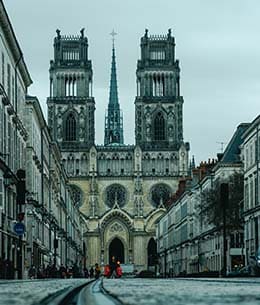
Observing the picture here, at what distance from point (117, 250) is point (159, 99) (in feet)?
99.6

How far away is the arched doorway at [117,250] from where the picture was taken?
191250 millimetres

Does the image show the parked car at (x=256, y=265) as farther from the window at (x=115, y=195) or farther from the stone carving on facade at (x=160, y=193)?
the window at (x=115, y=195)

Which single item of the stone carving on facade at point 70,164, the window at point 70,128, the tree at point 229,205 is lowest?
the tree at point 229,205

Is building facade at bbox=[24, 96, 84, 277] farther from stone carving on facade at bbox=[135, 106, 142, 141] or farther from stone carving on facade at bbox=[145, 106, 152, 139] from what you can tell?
stone carving on facade at bbox=[135, 106, 142, 141]

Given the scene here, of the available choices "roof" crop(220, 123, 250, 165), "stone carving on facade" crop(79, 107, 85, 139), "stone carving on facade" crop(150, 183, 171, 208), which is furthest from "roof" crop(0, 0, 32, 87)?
"stone carving on facade" crop(150, 183, 171, 208)

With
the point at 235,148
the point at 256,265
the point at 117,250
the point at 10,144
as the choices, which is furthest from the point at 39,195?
the point at 117,250

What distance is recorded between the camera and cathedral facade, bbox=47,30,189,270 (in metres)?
183

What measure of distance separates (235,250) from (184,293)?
238ft

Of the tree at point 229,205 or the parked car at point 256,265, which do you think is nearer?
the parked car at point 256,265

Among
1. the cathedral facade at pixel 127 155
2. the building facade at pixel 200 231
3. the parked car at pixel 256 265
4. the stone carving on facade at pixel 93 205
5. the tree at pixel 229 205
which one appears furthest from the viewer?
the stone carving on facade at pixel 93 205

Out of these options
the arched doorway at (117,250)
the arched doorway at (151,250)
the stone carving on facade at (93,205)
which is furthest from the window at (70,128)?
the arched doorway at (151,250)

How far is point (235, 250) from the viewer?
261 feet

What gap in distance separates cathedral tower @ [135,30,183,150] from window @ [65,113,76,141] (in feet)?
37.4

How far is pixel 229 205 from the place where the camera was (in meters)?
86.0
